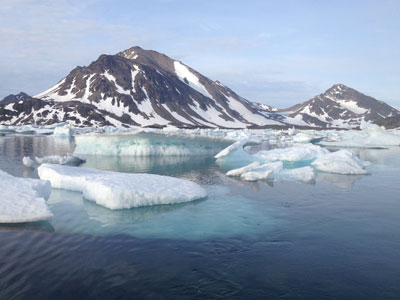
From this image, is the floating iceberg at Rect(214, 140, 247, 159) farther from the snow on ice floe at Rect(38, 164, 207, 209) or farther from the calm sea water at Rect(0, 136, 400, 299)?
the calm sea water at Rect(0, 136, 400, 299)

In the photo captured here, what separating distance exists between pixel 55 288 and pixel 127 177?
306 inches

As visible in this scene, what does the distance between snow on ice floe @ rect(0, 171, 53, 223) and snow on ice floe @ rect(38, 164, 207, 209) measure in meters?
1.97

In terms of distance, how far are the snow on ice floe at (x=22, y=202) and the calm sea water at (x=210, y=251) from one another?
12.2 inches

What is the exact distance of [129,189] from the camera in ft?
38.6

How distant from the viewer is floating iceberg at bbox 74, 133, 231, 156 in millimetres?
31891

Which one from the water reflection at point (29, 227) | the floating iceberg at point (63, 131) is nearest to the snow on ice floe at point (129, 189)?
the water reflection at point (29, 227)

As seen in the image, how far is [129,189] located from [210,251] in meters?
4.86

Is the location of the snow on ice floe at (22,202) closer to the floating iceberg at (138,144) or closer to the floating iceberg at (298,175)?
the floating iceberg at (298,175)

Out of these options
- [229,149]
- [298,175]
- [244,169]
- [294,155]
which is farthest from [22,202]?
[294,155]

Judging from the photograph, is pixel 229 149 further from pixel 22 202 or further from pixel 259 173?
pixel 22 202

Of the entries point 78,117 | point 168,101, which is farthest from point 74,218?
point 168,101

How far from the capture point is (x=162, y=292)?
19.4 feet

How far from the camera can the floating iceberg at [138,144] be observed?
31891 millimetres

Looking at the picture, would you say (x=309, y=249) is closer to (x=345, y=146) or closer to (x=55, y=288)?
(x=55, y=288)
